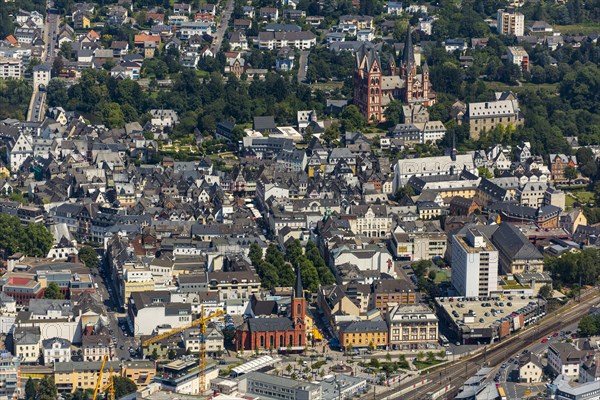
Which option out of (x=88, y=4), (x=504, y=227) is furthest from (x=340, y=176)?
(x=88, y=4)

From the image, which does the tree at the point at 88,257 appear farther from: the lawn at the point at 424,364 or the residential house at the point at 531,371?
the residential house at the point at 531,371

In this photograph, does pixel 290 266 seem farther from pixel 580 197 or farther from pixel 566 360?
pixel 580 197

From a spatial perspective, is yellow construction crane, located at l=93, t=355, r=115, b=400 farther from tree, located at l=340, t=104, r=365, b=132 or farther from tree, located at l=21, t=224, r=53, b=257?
tree, located at l=340, t=104, r=365, b=132

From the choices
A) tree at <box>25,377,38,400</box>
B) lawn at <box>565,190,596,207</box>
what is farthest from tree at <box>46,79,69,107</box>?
tree at <box>25,377,38,400</box>

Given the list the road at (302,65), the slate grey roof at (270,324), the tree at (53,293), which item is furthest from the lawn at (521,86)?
the slate grey roof at (270,324)

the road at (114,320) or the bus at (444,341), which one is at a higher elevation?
the road at (114,320)

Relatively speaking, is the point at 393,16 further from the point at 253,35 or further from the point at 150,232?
the point at 150,232

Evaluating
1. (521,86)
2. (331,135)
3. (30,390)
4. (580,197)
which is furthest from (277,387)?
(521,86)

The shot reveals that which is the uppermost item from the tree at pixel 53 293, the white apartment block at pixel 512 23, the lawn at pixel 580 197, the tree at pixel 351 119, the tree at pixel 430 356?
the white apartment block at pixel 512 23
